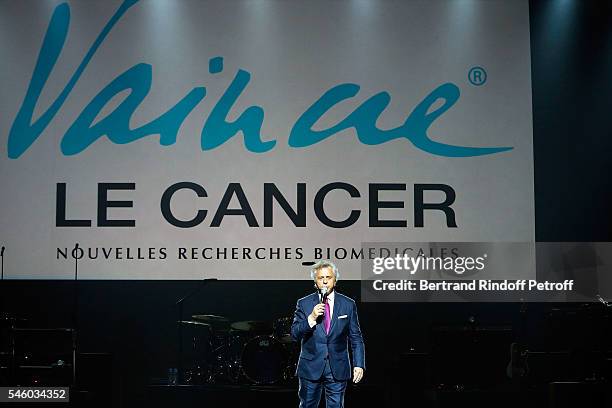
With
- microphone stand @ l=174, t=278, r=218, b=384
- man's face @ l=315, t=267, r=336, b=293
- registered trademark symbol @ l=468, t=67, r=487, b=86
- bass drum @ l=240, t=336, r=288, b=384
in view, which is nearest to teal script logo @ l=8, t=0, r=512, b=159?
registered trademark symbol @ l=468, t=67, r=487, b=86

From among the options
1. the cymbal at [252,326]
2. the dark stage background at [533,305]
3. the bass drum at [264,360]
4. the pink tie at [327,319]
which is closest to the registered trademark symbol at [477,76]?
the dark stage background at [533,305]

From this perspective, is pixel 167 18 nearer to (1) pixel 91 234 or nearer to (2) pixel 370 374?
(1) pixel 91 234

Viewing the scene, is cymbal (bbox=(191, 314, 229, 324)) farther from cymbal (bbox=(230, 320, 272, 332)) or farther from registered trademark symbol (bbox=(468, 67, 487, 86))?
registered trademark symbol (bbox=(468, 67, 487, 86))

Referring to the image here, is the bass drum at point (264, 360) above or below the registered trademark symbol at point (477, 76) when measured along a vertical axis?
below

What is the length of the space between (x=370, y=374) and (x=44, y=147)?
453 centimetres

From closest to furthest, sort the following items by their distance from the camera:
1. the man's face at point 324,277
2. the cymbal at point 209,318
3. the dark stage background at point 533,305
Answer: the man's face at point 324,277, the cymbal at point 209,318, the dark stage background at point 533,305

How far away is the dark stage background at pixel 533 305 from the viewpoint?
387 inches

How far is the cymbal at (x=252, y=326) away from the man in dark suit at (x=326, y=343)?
291cm

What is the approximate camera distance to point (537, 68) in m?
10.4

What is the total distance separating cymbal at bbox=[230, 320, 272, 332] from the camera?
377 inches

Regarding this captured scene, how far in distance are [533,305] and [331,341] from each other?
435 centimetres

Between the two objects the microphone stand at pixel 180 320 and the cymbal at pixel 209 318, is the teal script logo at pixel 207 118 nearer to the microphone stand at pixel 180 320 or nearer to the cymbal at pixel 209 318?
the microphone stand at pixel 180 320

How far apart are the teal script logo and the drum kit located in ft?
6.62

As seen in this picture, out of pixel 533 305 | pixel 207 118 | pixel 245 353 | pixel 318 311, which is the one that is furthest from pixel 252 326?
pixel 318 311
